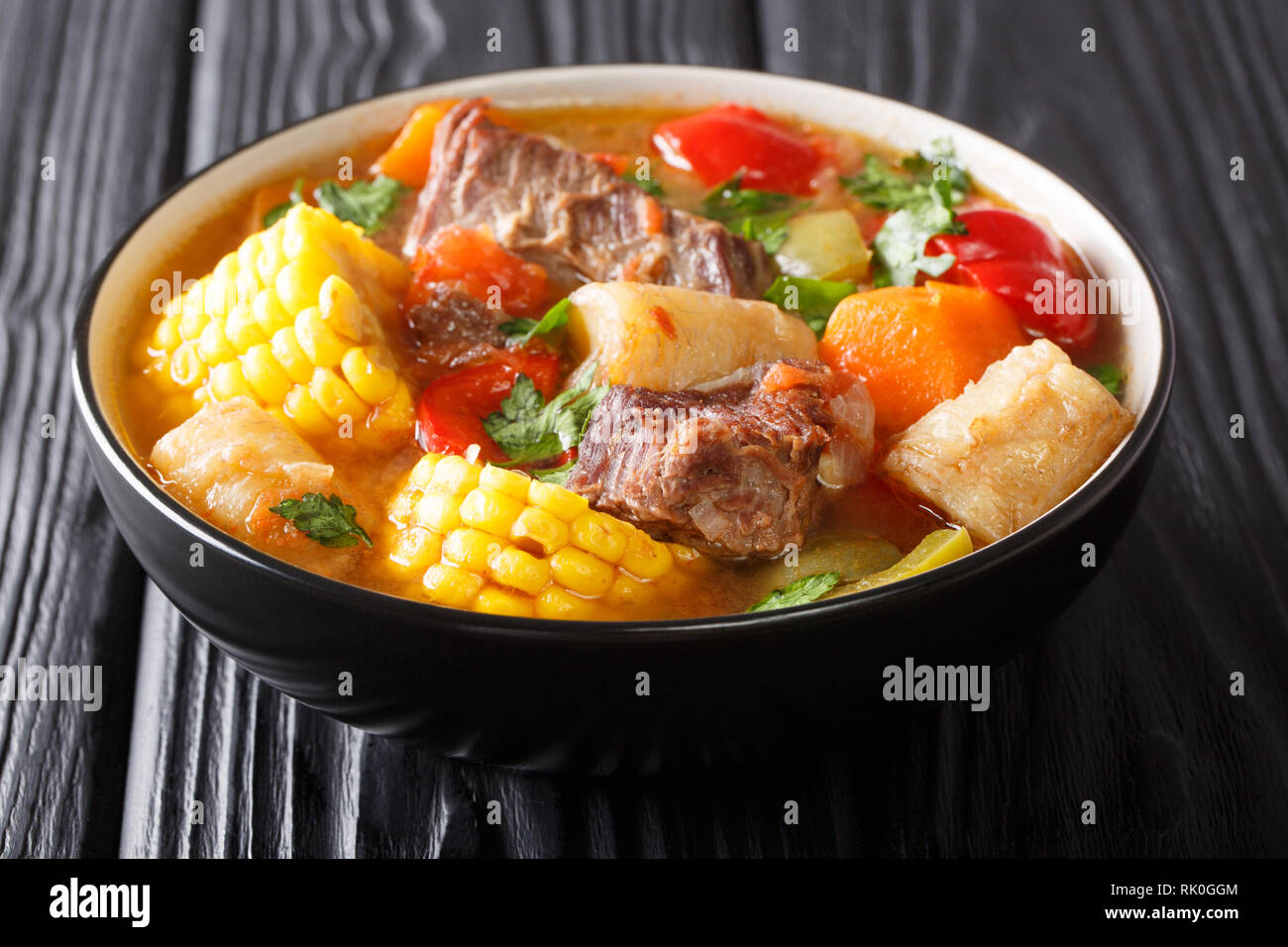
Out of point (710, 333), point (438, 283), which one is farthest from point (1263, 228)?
point (438, 283)

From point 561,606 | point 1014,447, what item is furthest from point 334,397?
point 1014,447

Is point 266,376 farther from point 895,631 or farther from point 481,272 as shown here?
point 895,631

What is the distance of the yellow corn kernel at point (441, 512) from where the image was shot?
271 centimetres

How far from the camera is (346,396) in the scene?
3037 mm

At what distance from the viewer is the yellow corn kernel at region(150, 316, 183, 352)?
3.20m

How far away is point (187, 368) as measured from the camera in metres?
3.14

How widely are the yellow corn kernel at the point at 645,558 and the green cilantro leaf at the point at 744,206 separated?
120cm

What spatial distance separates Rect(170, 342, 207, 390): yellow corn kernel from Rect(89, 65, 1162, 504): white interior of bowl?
5.3 inches

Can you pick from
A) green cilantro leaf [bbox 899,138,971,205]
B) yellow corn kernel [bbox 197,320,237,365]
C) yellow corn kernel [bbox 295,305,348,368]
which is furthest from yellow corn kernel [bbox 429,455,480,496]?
green cilantro leaf [bbox 899,138,971,205]

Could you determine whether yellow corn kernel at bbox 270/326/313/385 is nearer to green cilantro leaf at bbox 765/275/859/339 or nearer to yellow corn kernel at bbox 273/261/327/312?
yellow corn kernel at bbox 273/261/327/312

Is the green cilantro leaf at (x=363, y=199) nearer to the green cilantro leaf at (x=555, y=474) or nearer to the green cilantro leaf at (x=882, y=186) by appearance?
the green cilantro leaf at (x=555, y=474)

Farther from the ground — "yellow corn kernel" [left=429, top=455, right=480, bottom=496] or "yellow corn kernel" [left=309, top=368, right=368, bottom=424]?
"yellow corn kernel" [left=309, top=368, right=368, bottom=424]

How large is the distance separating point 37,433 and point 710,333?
2.03 m

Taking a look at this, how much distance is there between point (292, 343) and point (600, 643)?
3.67 feet
